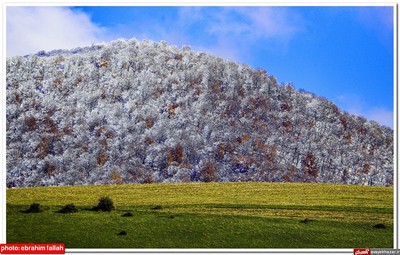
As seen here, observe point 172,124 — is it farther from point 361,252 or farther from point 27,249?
point 361,252

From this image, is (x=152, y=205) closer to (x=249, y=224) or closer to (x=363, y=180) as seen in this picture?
(x=249, y=224)

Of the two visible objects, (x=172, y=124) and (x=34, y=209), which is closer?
(x=34, y=209)

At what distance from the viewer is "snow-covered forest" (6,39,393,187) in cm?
1252

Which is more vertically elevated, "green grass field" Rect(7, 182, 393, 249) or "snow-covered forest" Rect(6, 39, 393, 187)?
"snow-covered forest" Rect(6, 39, 393, 187)

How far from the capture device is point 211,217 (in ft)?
40.5

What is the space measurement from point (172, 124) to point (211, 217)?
171 cm

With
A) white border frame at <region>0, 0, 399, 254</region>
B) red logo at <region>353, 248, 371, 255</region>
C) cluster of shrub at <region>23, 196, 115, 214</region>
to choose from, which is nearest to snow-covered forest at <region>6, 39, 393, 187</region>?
white border frame at <region>0, 0, 399, 254</region>

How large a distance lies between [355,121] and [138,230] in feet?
13.5

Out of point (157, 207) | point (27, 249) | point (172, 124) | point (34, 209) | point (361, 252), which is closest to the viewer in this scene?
point (27, 249)

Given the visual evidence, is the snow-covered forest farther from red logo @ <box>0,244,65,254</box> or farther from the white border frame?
red logo @ <box>0,244,65,254</box>

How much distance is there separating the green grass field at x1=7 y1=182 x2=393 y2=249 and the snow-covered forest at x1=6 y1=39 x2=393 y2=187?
0.20m
